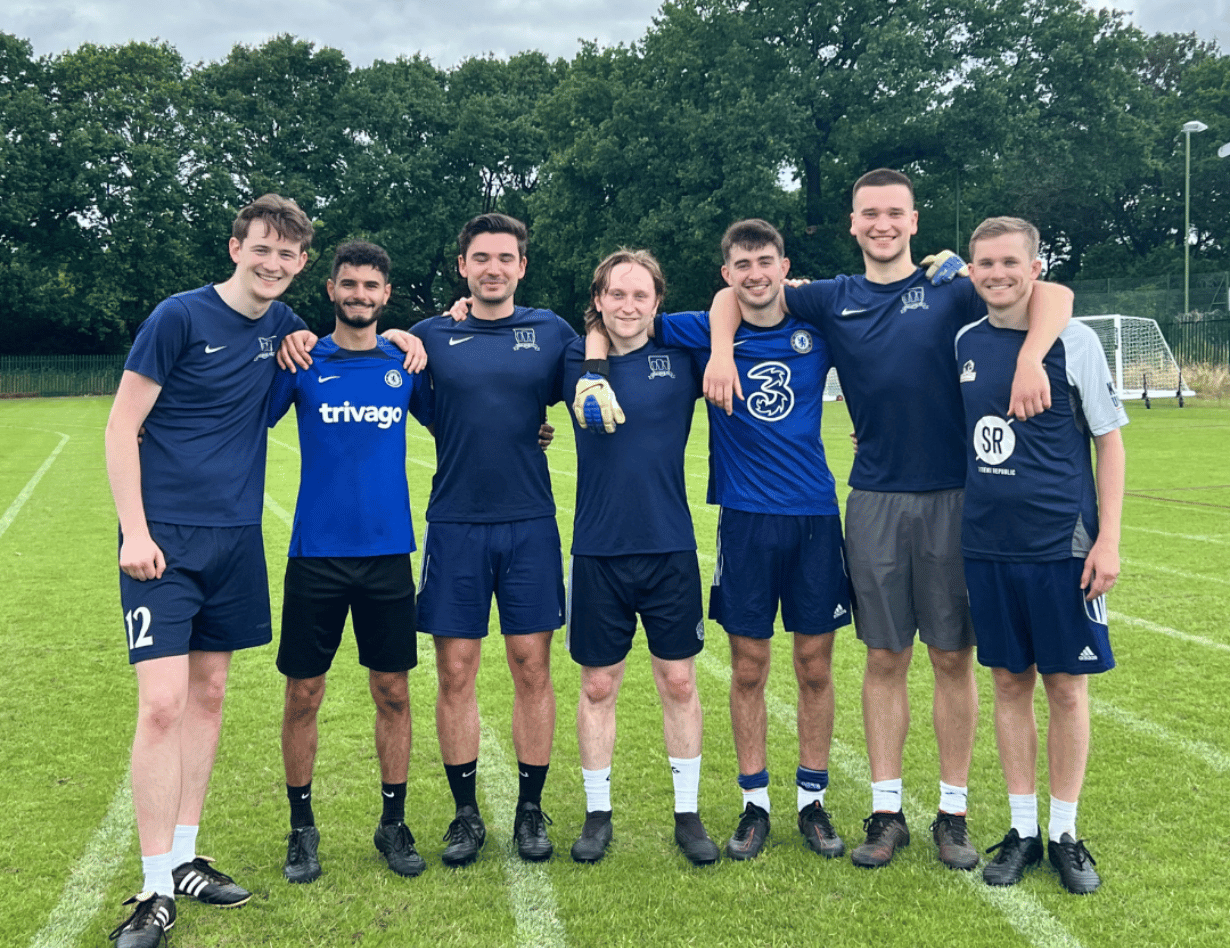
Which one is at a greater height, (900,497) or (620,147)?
(620,147)

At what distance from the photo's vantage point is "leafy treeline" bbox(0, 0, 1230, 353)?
3528 centimetres

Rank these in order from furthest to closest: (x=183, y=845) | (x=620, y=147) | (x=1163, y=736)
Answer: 1. (x=620, y=147)
2. (x=1163, y=736)
3. (x=183, y=845)

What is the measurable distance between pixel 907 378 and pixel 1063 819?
1.63 meters

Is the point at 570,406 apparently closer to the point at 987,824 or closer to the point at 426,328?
the point at 426,328

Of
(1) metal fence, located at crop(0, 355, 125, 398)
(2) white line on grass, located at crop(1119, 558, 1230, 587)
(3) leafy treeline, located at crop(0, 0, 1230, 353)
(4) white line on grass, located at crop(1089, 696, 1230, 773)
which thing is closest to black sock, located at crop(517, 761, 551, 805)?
(4) white line on grass, located at crop(1089, 696, 1230, 773)

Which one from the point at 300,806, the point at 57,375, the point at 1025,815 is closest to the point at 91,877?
the point at 300,806

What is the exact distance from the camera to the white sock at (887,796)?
379cm

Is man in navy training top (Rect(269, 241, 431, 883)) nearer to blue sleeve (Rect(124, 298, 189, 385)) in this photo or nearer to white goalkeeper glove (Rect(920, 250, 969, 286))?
blue sleeve (Rect(124, 298, 189, 385))

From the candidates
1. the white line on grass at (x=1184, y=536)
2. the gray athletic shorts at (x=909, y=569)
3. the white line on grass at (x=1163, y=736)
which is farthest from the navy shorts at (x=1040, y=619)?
the white line on grass at (x=1184, y=536)

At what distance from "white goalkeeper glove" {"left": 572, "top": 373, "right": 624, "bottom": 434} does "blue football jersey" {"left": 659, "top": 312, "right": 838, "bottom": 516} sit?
0.61 feet

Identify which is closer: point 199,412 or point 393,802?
point 199,412

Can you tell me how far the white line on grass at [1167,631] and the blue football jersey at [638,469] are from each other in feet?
13.5

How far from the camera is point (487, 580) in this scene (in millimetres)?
3873

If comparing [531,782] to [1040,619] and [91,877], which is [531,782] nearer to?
[91,877]
